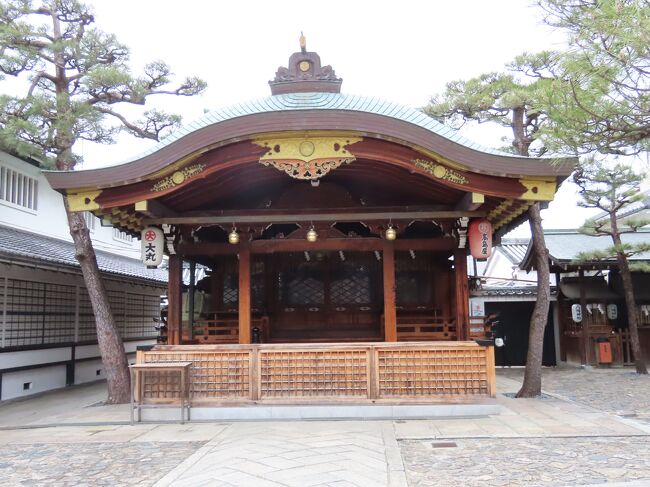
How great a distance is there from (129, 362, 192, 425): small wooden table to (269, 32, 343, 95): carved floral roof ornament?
18.9ft

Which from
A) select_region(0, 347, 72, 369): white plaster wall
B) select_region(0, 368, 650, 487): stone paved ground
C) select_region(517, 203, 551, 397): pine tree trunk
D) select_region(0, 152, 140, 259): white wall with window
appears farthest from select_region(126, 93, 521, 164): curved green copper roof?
select_region(0, 152, 140, 259): white wall with window

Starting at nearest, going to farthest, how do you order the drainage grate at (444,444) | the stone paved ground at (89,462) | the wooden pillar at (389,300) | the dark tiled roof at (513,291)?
the stone paved ground at (89,462) → the drainage grate at (444,444) → the wooden pillar at (389,300) → the dark tiled roof at (513,291)

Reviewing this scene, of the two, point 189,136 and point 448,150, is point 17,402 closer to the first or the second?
point 189,136

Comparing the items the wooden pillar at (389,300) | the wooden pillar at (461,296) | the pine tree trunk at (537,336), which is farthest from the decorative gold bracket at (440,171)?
the pine tree trunk at (537,336)

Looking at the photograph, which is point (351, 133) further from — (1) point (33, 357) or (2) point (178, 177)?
(1) point (33, 357)

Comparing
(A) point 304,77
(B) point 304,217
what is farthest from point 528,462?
(A) point 304,77

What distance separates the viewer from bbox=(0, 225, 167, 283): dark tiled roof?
11.5 metres

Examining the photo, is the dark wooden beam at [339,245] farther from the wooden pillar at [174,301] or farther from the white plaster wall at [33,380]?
the white plaster wall at [33,380]

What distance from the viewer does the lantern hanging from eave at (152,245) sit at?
1015 centimetres

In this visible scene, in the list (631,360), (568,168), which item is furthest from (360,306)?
(631,360)

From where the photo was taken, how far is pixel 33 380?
1312 centimetres

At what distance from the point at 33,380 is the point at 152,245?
231 inches

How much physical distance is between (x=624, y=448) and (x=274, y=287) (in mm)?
7710

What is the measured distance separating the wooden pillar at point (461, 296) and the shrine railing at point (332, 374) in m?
1.58
